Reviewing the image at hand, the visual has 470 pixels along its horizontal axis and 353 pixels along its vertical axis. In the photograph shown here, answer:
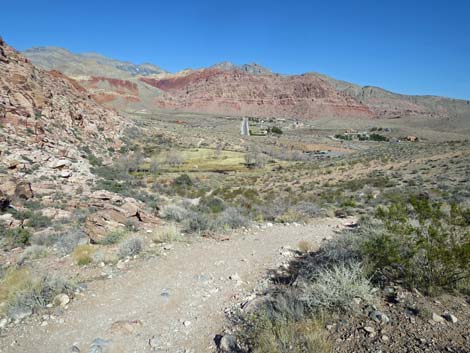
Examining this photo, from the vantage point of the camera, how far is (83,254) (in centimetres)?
795

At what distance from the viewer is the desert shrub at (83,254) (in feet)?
25.1

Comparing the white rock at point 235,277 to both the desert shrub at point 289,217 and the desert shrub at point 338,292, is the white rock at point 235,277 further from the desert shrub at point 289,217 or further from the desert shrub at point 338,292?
the desert shrub at point 289,217

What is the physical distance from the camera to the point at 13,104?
27.4 m

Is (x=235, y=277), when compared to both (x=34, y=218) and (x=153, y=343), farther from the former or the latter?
(x=34, y=218)

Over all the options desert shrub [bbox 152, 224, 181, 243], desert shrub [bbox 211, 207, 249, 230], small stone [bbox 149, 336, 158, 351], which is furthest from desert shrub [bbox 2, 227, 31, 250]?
small stone [bbox 149, 336, 158, 351]

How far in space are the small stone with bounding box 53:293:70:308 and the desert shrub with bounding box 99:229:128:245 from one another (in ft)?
10.3

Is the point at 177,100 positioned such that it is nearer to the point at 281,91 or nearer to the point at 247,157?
the point at 281,91

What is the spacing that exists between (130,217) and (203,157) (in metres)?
34.8

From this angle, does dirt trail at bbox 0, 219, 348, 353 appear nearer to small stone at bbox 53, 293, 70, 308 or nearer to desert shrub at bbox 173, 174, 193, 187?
small stone at bbox 53, 293, 70, 308

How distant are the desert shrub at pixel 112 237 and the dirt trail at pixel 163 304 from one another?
5.73 feet

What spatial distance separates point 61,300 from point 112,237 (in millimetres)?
3358

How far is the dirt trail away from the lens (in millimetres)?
4703

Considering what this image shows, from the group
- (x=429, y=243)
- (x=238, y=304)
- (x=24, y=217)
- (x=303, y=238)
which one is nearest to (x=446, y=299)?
(x=429, y=243)

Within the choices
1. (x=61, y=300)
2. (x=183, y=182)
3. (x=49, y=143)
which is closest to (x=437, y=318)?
(x=61, y=300)
